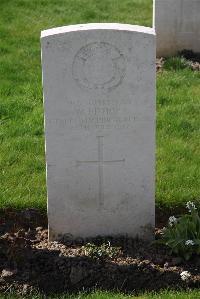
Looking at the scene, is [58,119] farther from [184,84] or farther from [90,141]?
[184,84]

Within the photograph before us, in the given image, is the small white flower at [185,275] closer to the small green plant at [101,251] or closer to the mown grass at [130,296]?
the mown grass at [130,296]

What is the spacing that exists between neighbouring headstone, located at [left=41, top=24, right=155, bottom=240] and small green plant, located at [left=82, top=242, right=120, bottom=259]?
0.19m

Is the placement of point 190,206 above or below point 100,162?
below

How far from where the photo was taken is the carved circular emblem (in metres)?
4.29

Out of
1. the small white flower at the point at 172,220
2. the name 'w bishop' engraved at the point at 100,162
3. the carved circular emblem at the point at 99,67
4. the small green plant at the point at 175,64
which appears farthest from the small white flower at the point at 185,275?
the small green plant at the point at 175,64

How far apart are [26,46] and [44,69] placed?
14.2ft

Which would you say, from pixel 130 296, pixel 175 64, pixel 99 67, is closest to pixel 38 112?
pixel 175 64

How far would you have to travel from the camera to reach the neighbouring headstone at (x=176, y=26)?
8.29 metres

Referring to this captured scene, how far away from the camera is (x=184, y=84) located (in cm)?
743

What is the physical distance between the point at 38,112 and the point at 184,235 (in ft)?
8.53

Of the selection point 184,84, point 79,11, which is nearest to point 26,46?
point 79,11

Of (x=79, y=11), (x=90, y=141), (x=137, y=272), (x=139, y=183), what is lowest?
(x=137, y=272)

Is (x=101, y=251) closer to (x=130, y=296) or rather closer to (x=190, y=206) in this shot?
(x=130, y=296)

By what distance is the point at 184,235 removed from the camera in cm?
451
